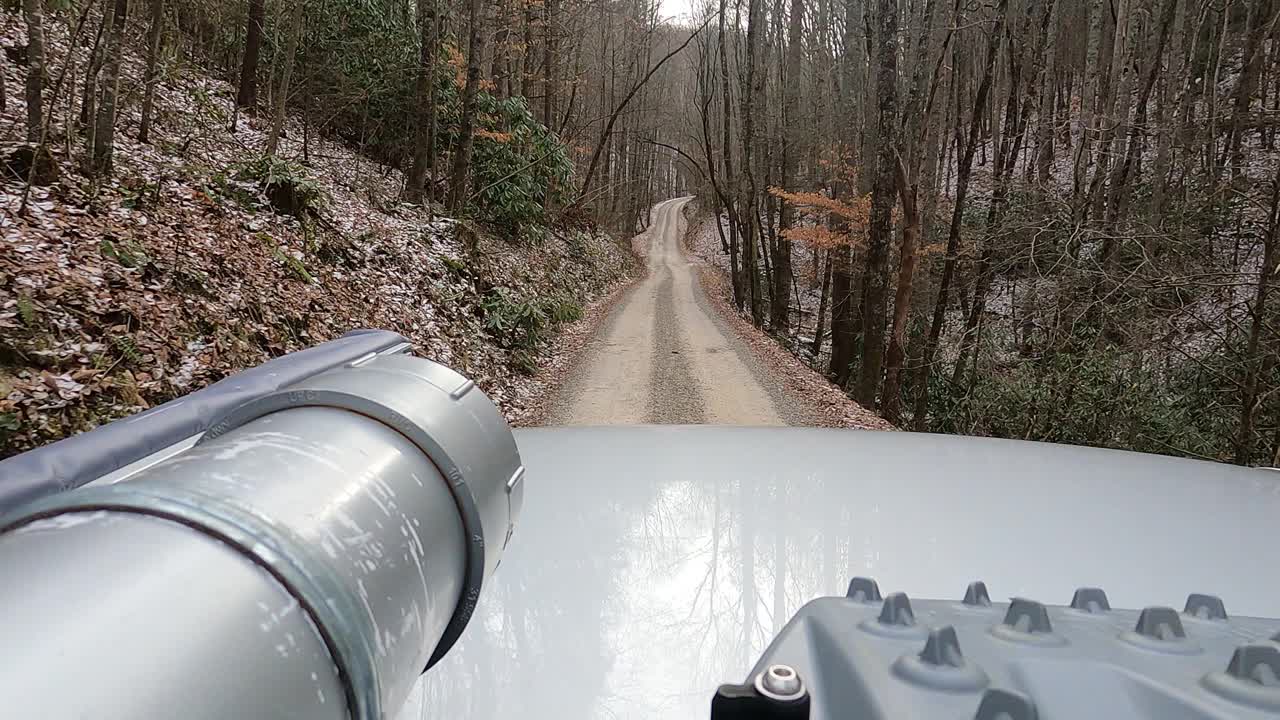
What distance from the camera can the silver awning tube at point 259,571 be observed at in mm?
648

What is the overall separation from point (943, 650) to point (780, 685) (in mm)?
295

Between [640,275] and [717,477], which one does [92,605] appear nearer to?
[717,477]

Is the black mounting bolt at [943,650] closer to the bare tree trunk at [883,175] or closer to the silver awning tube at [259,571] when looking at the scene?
the silver awning tube at [259,571]

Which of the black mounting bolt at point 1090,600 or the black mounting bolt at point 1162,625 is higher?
the black mounting bolt at point 1162,625

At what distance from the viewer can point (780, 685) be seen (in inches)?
38.3

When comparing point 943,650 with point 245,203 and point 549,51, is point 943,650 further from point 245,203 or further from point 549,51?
point 549,51

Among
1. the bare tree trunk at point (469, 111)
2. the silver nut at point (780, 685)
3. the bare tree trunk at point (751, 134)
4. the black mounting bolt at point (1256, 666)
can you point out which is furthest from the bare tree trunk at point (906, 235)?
the silver nut at point (780, 685)

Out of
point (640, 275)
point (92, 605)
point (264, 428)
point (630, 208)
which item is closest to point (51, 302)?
point (264, 428)

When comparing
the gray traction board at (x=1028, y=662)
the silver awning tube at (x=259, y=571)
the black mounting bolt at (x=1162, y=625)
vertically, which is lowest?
the gray traction board at (x=1028, y=662)

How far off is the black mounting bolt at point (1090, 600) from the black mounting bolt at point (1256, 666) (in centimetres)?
42

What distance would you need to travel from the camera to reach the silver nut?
94 cm

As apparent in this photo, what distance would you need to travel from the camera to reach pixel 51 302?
18.4ft

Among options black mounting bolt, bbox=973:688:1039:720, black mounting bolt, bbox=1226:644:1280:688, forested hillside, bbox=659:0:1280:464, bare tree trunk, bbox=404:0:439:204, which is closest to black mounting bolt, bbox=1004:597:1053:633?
black mounting bolt, bbox=1226:644:1280:688

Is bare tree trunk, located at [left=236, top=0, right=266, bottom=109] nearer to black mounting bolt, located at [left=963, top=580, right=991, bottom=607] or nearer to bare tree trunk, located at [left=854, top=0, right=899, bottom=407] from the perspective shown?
bare tree trunk, located at [left=854, top=0, right=899, bottom=407]
